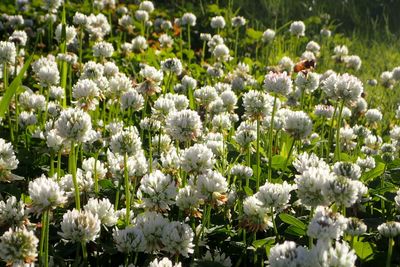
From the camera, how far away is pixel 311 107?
5.00 m

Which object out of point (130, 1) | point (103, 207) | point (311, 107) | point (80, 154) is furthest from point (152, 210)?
point (130, 1)

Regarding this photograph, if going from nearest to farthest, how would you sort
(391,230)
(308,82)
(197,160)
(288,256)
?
1. (288,256)
2. (391,230)
3. (197,160)
4. (308,82)

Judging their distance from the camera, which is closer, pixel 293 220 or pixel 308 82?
pixel 293 220

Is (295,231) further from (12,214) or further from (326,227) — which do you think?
(12,214)

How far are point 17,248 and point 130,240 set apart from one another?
1.21 ft

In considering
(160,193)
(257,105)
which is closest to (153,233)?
(160,193)

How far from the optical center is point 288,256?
1562 millimetres

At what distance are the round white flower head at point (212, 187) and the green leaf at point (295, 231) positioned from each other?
274mm

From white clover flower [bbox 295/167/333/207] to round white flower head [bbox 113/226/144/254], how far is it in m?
0.55

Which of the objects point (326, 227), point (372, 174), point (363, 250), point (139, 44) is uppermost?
point (326, 227)

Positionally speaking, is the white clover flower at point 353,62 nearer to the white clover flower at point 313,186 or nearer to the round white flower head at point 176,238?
the white clover flower at point 313,186

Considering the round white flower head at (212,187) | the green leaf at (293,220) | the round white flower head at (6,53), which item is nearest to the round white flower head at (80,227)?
the round white flower head at (212,187)

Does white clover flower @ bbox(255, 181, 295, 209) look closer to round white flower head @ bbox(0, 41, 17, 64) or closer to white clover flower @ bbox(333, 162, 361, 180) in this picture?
white clover flower @ bbox(333, 162, 361, 180)

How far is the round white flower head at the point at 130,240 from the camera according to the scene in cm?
196
